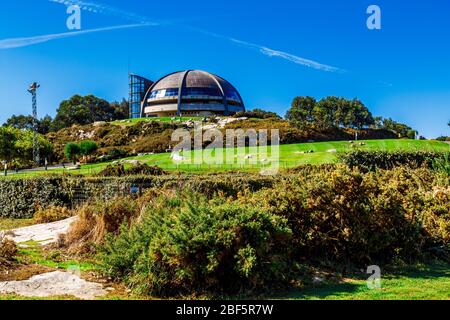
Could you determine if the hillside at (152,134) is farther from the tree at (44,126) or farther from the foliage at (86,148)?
the tree at (44,126)

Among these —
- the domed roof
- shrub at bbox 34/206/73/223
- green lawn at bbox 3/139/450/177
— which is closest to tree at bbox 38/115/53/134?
the domed roof

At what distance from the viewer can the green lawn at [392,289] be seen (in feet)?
25.9

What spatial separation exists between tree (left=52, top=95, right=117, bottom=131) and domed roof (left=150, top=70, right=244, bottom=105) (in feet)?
43.4

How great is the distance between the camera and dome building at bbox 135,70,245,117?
98.2m

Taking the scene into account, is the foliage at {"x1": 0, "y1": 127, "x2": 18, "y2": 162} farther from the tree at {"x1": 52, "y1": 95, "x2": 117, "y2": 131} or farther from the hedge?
the tree at {"x1": 52, "y1": 95, "x2": 117, "y2": 131}

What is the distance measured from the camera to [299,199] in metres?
10.9

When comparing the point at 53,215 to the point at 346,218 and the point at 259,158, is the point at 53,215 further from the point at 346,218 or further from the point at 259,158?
→ the point at 259,158

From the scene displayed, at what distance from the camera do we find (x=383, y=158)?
22297 mm

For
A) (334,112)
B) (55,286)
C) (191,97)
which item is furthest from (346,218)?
(191,97)

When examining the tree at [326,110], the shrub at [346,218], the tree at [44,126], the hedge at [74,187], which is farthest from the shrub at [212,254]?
the tree at [44,126]

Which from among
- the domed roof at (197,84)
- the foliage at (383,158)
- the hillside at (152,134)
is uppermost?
the domed roof at (197,84)

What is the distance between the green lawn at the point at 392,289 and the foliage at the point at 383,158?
12127 millimetres

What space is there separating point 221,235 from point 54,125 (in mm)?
91114
